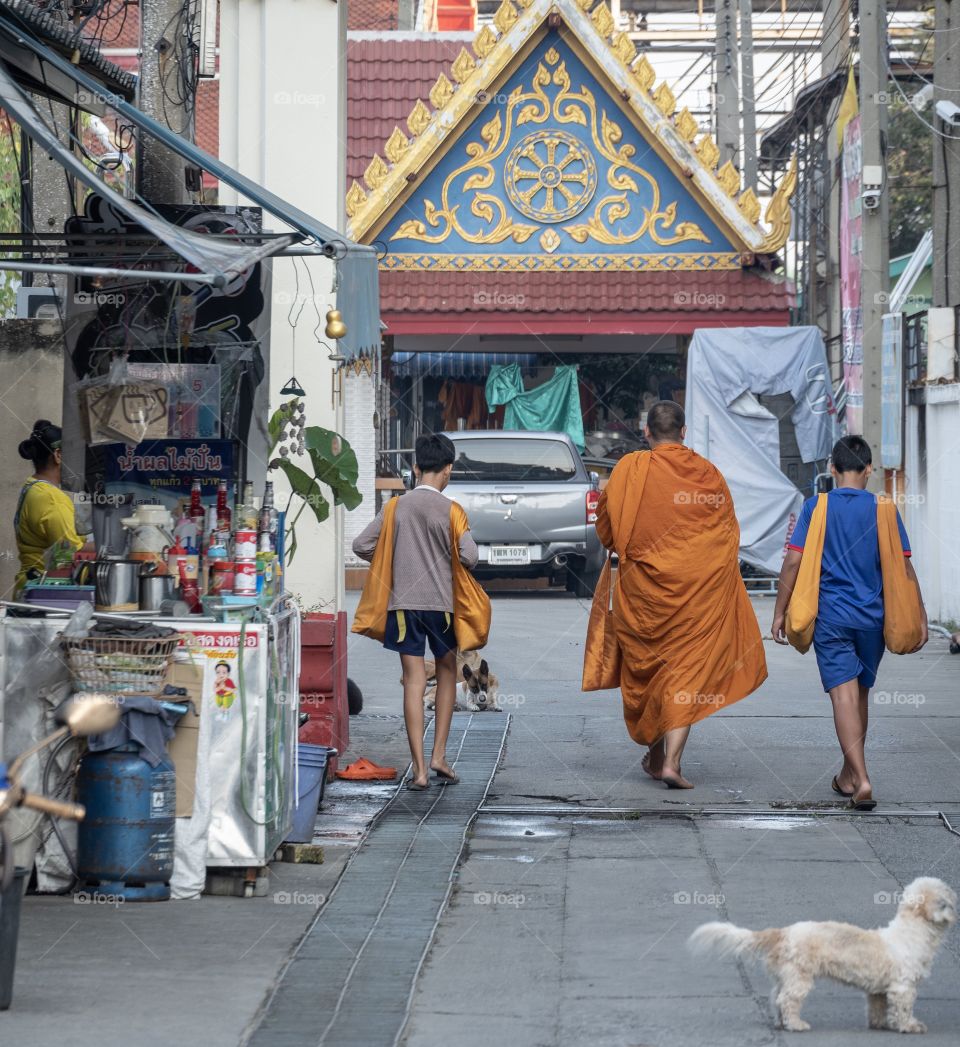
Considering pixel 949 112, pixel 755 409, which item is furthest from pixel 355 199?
pixel 949 112

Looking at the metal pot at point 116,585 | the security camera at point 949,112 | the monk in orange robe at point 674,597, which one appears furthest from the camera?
the security camera at point 949,112

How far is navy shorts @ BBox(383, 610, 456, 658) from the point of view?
334 inches

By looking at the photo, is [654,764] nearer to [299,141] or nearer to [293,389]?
[293,389]

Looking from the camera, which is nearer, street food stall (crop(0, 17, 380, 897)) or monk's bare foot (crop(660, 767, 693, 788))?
street food stall (crop(0, 17, 380, 897))

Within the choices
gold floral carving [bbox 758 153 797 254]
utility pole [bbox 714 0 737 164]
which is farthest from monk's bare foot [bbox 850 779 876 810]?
utility pole [bbox 714 0 737 164]

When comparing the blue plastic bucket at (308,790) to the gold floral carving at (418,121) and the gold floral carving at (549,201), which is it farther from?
the gold floral carving at (418,121)

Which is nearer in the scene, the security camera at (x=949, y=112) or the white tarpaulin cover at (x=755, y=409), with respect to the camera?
the security camera at (x=949, y=112)

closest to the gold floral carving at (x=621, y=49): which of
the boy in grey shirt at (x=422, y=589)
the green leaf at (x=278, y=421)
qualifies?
the green leaf at (x=278, y=421)

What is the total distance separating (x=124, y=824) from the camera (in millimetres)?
6023

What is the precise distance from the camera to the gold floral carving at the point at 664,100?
20844mm

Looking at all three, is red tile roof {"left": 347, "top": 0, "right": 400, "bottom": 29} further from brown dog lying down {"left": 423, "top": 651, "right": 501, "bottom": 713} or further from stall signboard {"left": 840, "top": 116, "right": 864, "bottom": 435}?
brown dog lying down {"left": 423, "top": 651, "right": 501, "bottom": 713}

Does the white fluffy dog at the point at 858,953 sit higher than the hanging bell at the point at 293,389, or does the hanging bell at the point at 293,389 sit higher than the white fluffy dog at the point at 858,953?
the hanging bell at the point at 293,389

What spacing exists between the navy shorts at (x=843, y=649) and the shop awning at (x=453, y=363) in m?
14.4

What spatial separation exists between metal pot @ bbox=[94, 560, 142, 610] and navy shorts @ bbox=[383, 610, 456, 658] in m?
2.22
